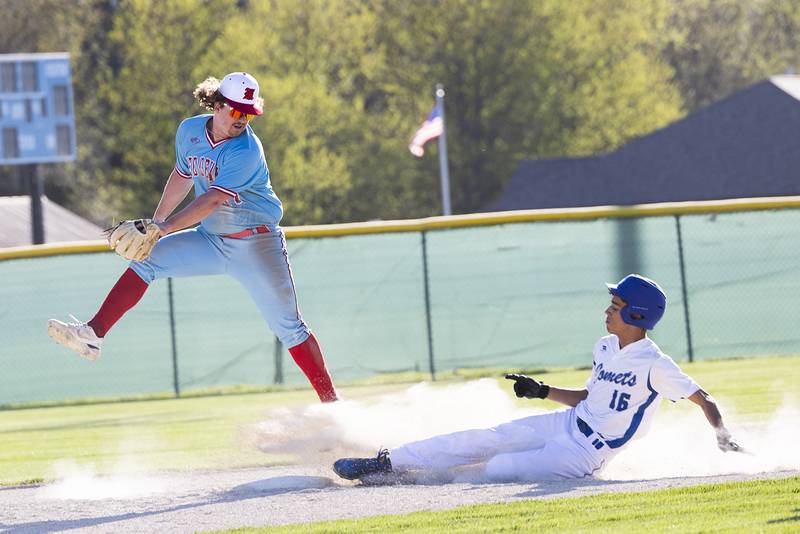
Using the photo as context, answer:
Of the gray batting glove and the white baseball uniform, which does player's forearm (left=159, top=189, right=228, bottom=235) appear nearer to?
the white baseball uniform

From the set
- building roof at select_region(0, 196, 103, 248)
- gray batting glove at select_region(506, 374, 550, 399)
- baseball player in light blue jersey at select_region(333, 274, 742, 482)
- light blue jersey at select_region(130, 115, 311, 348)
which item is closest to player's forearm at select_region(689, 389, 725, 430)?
baseball player in light blue jersey at select_region(333, 274, 742, 482)

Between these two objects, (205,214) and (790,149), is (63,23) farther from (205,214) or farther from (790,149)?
(205,214)

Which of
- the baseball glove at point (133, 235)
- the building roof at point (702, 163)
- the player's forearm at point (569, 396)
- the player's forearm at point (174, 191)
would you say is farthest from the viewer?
the building roof at point (702, 163)

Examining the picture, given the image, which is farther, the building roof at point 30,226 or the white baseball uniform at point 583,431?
the building roof at point 30,226

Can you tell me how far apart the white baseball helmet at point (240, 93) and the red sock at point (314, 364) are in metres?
1.33

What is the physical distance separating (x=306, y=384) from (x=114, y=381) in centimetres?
197

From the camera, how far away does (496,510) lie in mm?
5684

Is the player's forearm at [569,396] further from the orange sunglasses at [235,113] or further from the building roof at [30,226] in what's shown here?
the building roof at [30,226]

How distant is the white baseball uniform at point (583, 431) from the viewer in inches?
248

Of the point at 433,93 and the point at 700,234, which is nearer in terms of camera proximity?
the point at 700,234

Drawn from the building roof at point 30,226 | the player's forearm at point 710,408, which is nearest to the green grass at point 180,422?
the player's forearm at point 710,408

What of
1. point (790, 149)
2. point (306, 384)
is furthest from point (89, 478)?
point (790, 149)

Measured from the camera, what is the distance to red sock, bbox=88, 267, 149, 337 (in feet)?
23.1

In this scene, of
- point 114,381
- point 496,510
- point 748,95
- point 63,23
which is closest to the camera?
point 496,510
